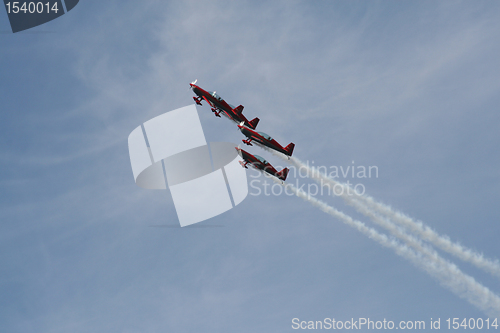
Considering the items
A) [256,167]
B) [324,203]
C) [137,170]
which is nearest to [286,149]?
[256,167]

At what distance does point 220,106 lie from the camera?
5182 inches

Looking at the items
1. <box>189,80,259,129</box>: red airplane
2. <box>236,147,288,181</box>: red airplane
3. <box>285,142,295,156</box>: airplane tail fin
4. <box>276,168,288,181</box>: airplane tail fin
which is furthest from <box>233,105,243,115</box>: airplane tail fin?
<box>276,168,288,181</box>: airplane tail fin

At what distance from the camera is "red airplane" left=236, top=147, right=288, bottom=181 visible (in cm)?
12475

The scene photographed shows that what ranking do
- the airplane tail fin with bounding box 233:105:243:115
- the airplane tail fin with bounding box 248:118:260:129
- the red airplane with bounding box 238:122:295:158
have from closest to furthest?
the red airplane with bounding box 238:122:295:158, the airplane tail fin with bounding box 248:118:260:129, the airplane tail fin with bounding box 233:105:243:115

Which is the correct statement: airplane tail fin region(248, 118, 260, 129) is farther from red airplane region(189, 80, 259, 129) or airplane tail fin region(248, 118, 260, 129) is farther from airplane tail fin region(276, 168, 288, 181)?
airplane tail fin region(276, 168, 288, 181)

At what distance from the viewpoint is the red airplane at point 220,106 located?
13038cm

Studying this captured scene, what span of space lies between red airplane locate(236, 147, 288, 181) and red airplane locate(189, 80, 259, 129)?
7.78 metres

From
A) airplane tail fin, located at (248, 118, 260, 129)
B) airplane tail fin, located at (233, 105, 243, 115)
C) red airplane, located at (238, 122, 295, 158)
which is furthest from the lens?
airplane tail fin, located at (233, 105, 243, 115)

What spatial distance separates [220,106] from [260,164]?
60.6ft

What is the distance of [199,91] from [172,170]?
78.0 feet

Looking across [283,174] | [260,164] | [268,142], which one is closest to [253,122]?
[268,142]

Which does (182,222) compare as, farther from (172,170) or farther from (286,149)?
(286,149)

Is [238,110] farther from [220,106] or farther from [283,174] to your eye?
[283,174]

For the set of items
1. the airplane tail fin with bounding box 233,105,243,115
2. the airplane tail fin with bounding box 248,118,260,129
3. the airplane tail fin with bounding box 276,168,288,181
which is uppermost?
the airplane tail fin with bounding box 233,105,243,115
